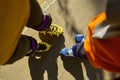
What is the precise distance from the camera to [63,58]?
9.78 ft

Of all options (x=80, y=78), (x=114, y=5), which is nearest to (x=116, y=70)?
(x=114, y=5)

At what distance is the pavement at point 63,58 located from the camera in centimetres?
291

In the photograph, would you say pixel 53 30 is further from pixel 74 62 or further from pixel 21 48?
pixel 21 48

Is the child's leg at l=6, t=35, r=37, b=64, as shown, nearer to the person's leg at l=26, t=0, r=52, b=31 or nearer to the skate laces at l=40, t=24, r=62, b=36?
the person's leg at l=26, t=0, r=52, b=31

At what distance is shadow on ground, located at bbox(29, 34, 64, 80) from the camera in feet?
9.74

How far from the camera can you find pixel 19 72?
9.91 ft

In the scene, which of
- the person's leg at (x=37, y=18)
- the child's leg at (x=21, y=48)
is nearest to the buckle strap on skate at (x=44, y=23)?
the person's leg at (x=37, y=18)

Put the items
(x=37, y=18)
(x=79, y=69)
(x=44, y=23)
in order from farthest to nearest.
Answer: (x=79, y=69) < (x=44, y=23) < (x=37, y=18)

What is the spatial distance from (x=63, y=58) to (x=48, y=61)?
0.15 m

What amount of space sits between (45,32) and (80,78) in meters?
0.57

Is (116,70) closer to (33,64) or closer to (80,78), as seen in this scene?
(80,78)

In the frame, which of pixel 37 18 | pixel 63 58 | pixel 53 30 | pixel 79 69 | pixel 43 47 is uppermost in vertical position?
pixel 37 18

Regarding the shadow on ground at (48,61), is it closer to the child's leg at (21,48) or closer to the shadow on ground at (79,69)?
the shadow on ground at (79,69)

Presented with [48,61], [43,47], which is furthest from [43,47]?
[48,61]
